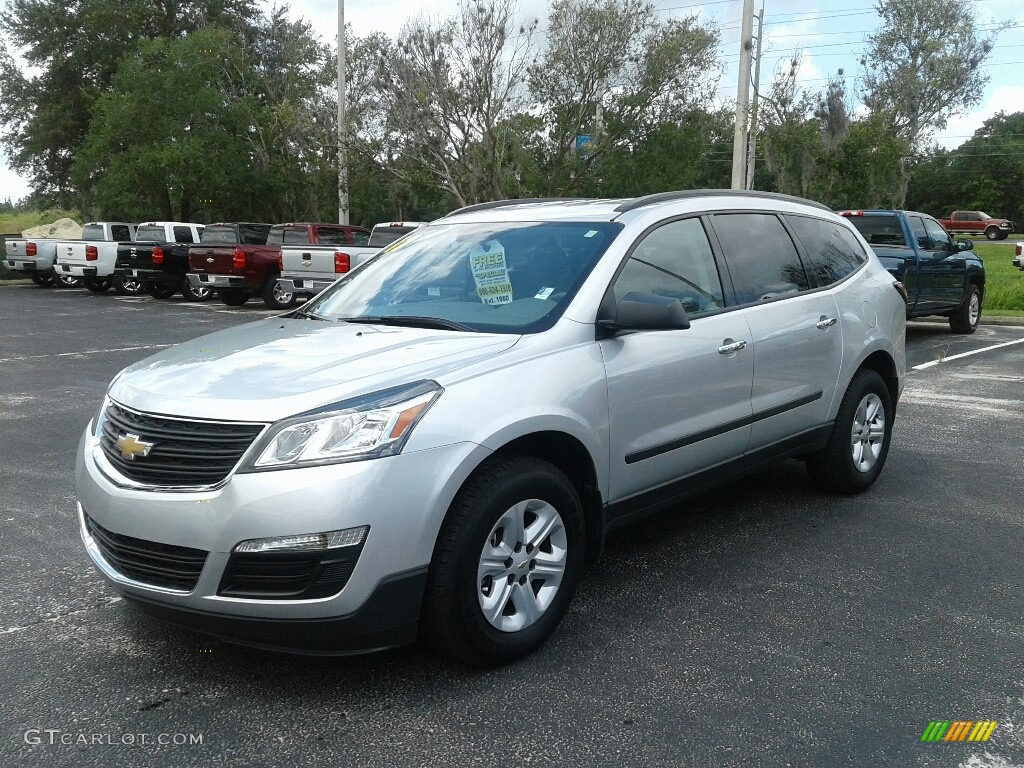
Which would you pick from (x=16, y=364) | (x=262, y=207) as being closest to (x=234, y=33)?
(x=262, y=207)

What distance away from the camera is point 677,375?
4.20 metres

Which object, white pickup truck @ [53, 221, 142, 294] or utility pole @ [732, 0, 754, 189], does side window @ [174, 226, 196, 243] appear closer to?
white pickup truck @ [53, 221, 142, 294]

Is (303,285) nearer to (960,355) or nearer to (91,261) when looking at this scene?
(91,261)

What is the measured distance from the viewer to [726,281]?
186 inches

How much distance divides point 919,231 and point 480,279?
36.0ft

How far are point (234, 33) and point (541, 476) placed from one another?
3764cm

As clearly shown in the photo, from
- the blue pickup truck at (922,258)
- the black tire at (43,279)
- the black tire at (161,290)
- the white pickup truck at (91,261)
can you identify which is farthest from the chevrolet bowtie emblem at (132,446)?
the black tire at (43,279)

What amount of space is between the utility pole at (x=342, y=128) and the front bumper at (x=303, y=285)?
8.96 meters

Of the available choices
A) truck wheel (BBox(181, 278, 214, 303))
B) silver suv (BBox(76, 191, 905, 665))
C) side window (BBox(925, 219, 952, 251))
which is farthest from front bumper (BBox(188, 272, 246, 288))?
silver suv (BBox(76, 191, 905, 665))

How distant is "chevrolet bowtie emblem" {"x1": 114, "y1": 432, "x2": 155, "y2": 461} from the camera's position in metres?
3.24

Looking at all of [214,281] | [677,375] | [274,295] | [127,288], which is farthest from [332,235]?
[677,375]

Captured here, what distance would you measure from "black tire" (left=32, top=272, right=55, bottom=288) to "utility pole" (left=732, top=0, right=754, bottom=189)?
19.6m

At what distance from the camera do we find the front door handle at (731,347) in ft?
14.7

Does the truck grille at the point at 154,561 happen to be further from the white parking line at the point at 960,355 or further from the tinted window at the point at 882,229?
the tinted window at the point at 882,229
